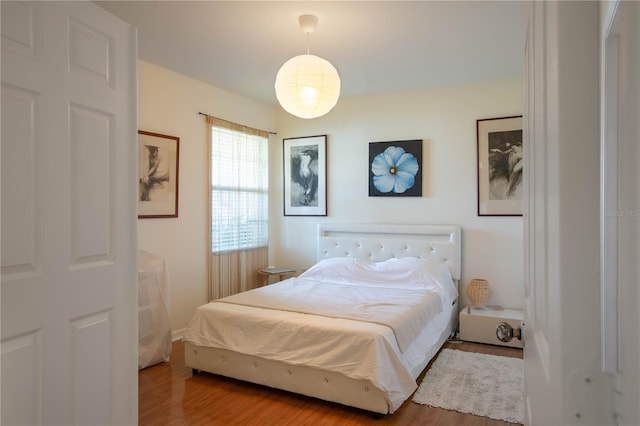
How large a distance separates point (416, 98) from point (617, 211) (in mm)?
4458

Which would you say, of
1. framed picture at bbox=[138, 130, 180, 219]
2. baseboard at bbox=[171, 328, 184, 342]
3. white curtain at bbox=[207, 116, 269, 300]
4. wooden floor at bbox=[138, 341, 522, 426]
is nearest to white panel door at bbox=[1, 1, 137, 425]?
wooden floor at bbox=[138, 341, 522, 426]

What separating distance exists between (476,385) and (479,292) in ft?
4.32

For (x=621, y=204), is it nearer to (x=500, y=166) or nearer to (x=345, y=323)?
(x=345, y=323)

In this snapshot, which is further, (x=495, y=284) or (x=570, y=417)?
(x=495, y=284)

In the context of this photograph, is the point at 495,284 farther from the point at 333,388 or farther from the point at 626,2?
the point at 626,2

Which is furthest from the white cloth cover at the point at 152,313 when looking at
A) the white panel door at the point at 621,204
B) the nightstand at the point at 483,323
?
the white panel door at the point at 621,204

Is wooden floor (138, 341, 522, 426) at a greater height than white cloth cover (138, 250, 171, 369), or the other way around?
white cloth cover (138, 250, 171, 369)

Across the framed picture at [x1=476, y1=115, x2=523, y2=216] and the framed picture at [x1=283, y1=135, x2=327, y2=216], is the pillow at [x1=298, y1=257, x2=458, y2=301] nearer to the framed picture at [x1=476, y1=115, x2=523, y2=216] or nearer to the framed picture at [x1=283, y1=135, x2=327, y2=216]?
the framed picture at [x1=476, y1=115, x2=523, y2=216]

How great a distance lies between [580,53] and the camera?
0.46m

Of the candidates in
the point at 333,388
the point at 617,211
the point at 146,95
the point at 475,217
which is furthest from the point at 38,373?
the point at 475,217

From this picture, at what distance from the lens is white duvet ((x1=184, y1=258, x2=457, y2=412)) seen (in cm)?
250

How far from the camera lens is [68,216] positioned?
5.28ft

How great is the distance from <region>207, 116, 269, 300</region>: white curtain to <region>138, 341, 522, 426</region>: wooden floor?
61.0 inches

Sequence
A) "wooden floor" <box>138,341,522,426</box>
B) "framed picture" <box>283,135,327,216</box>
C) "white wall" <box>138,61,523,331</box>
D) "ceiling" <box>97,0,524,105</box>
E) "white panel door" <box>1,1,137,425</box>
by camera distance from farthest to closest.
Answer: "framed picture" <box>283,135,327,216</box>, "white wall" <box>138,61,523,331</box>, "ceiling" <box>97,0,524,105</box>, "wooden floor" <box>138,341,522,426</box>, "white panel door" <box>1,1,137,425</box>
